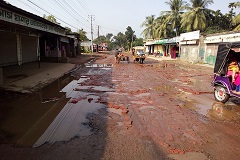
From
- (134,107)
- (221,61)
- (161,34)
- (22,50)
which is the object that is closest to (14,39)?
(22,50)

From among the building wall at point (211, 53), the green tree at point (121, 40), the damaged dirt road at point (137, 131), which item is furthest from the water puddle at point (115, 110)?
the green tree at point (121, 40)

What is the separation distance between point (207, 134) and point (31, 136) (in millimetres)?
4529

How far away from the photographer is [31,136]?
16.9 feet

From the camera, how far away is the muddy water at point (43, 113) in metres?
5.18

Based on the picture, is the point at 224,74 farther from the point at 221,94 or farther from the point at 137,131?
the point at 137,131

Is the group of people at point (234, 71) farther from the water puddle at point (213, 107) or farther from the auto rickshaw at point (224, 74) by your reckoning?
the water puddle at point (213, 107)

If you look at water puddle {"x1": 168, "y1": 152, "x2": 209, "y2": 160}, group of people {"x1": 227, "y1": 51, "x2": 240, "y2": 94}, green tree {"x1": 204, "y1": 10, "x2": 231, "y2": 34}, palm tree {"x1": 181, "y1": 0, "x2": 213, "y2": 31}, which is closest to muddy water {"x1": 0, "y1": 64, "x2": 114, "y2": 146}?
water puddle {"x1": 168, "y1": 152, "x2": 209, "y2": 160}

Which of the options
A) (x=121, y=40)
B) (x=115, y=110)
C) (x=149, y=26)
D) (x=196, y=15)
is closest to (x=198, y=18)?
(x=196, y=15)

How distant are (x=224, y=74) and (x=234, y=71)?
0.55 metres

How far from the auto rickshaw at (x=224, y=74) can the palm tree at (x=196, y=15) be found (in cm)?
3203

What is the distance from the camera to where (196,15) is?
126 feet

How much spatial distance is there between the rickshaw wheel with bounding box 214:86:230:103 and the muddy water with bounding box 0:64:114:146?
504 centimetres

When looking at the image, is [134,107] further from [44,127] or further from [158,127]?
[44,127]

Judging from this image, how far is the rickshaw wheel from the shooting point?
8.47 m
